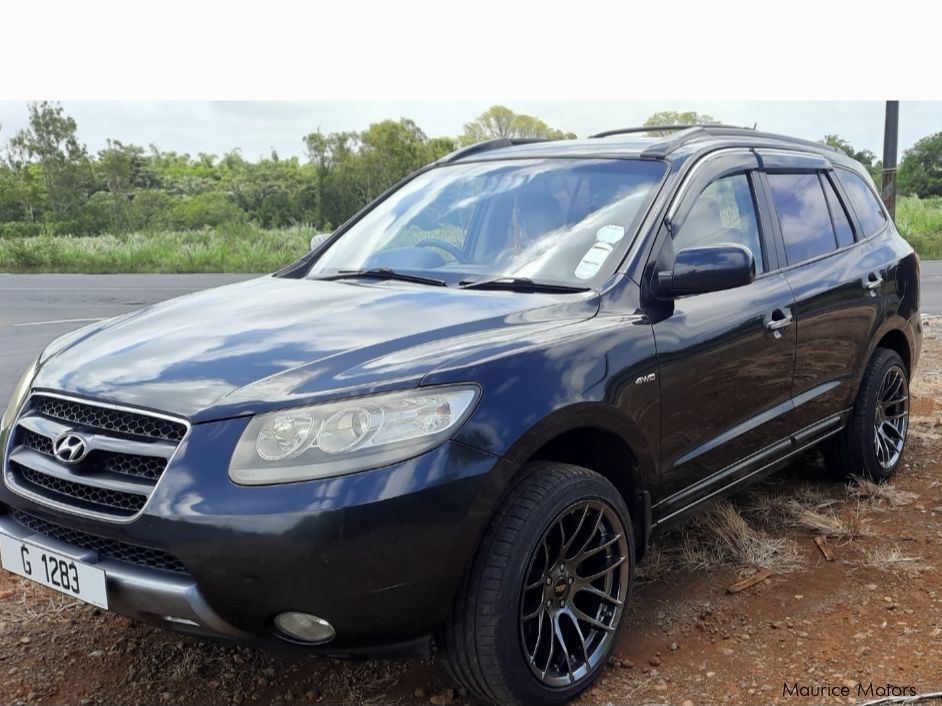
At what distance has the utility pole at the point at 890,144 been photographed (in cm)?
1050

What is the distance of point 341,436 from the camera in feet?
7.33

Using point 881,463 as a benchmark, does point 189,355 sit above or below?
above

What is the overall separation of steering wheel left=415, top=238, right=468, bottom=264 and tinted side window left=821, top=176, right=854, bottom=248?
2043mm

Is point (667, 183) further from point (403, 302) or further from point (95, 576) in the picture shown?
point (95, 576)

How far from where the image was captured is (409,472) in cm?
220

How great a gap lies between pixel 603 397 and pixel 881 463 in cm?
273

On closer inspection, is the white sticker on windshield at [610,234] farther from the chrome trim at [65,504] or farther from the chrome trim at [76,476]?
the chrome trim at [76,476]

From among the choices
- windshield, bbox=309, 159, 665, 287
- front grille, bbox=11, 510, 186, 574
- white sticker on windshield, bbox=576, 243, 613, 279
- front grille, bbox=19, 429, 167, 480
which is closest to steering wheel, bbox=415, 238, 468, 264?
windshield, bbox=309, 159, 665, 287

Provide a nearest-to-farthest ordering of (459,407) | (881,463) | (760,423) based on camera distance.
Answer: (459,407) < (760,423) < (881,463)

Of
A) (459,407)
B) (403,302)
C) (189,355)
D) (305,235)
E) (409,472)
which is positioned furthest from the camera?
(305,235)

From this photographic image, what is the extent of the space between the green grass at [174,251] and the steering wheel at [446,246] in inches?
646

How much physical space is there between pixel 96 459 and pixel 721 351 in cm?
215

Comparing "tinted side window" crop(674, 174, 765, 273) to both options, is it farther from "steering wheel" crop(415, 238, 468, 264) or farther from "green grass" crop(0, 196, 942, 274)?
"green grass" crop(0, 196, 942, 274)

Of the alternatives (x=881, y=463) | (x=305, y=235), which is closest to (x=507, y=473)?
(x=881, y=463)
